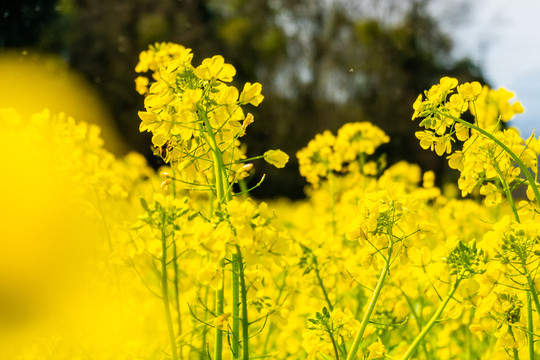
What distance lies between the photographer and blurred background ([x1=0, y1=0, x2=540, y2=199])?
39.3ft

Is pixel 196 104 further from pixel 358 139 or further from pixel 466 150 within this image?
pixel 358 139

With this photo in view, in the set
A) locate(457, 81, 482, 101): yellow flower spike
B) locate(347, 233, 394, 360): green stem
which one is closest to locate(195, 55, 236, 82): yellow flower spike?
locate(347, 233, 394, 360): green stem

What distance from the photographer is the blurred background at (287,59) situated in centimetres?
1197

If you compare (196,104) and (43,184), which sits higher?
(43,184)

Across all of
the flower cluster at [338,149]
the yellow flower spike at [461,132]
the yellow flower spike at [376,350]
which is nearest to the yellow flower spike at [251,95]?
the yellow flower spike at [461,132]

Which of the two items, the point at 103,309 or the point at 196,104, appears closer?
the point at 196,104

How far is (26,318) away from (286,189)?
8.05 meters

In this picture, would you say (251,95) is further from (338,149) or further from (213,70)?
(338,149)

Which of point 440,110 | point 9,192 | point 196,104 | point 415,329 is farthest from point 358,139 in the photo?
point 9,192

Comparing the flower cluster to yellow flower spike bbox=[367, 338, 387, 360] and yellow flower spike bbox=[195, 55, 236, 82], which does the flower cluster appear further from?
yellow flower spike bbox=[195, 55, 236, 82]

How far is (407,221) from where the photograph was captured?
1398mm

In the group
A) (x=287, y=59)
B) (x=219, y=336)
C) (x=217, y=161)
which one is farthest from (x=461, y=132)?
(x=287, y=59)

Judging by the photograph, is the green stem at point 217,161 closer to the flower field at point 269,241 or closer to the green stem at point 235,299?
the flower field at point 269,241

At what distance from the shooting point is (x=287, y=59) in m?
13.7
